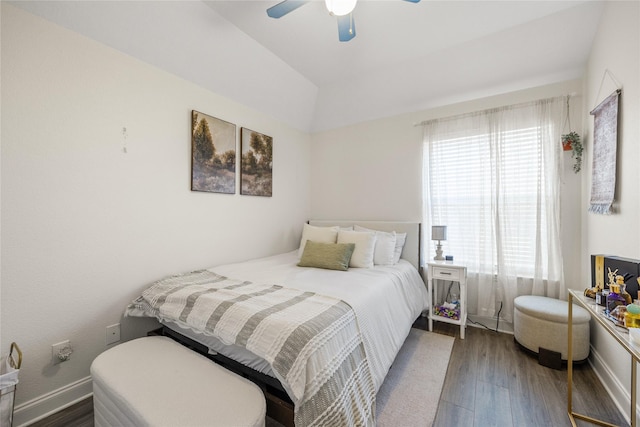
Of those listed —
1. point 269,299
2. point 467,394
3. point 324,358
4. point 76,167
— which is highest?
point 76,167

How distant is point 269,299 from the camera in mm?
1593

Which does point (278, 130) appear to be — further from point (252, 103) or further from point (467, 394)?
point (467, 394)

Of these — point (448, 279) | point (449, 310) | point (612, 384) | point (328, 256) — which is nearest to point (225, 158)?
point (328, 256)

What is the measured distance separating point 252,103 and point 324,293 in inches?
91.6

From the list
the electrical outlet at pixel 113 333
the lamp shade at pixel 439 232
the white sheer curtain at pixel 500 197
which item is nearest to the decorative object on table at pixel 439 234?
the lamp shade at pixel 439 232

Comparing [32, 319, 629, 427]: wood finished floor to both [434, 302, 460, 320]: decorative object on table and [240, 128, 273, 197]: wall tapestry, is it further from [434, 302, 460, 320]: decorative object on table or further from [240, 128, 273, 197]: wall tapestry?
[240, 128, 273, 197]: wall tapestry

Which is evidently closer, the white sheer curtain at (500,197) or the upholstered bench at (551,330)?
the upholstered bench at (551,330)

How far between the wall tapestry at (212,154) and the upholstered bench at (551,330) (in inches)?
118

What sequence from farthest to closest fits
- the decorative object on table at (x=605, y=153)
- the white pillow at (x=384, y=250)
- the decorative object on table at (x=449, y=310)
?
the white pillow at (x=384, y=250), the decorative object on table at (x=449, y=310), the decorative object on table at (x=605, y=153)

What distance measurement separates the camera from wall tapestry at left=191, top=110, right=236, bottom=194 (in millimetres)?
2424

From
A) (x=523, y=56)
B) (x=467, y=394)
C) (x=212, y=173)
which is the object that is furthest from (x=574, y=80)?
(x=212, y=173)

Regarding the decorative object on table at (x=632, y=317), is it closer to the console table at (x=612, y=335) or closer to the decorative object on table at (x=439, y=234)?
the console table at (x=612, y=335)

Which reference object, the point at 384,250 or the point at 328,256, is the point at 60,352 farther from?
the point at 384,250

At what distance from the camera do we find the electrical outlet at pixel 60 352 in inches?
65.1
